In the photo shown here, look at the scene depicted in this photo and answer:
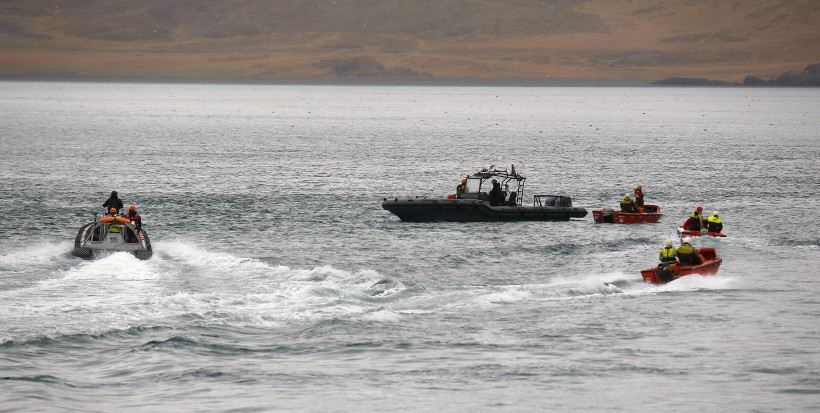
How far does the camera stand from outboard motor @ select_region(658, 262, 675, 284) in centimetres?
4181

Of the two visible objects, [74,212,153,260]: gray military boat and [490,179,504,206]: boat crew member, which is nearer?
[74,212,153,260]: gray military boat

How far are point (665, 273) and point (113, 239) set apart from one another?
24.9 metres

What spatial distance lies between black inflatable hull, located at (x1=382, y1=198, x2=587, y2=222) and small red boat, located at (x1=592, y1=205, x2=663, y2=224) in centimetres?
281

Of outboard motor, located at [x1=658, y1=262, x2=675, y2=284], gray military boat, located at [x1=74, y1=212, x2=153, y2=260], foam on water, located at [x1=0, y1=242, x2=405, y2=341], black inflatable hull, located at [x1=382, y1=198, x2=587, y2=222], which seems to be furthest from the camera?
black inflatable hull, located at [x1=382, y1=198, x2=587, y2=222]

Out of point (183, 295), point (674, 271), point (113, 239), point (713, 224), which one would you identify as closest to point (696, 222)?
point (713, 224)

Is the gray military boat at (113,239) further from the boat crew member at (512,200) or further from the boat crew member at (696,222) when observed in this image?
the boat crew member at (696,222)

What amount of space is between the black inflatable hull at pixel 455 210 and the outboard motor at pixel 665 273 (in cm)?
1733

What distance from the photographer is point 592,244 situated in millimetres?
52500

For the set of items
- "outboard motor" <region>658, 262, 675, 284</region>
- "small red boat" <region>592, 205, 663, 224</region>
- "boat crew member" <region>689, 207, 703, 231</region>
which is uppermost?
"boat crew member" <region>689, 207, 703, 231</region>

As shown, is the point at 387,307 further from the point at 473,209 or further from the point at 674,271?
the point at 473,209

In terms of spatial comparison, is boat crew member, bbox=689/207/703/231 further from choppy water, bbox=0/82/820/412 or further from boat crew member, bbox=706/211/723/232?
choppy water, bbox=0/82/820/412

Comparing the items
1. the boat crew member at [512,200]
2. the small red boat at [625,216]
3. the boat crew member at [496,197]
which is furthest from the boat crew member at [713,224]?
the boat crew member at [496,197]

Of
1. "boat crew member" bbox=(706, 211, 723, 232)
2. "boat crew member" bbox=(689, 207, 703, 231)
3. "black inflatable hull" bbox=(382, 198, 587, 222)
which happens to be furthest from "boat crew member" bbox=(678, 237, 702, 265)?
"black inflatable hull" bbox=(382, 198, 587, 222)

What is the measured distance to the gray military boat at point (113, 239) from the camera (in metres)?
45.5
